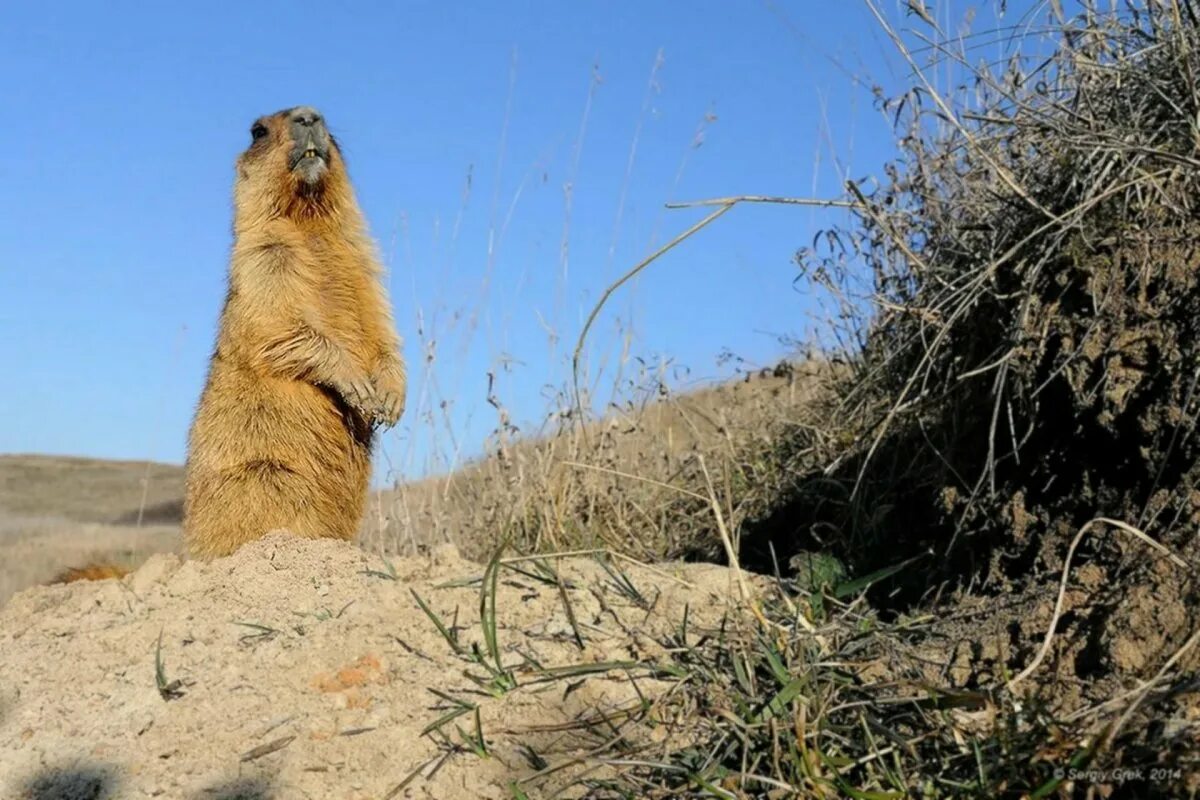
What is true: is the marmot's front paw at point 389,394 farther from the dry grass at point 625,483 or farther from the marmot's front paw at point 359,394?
the dry grass at point 625,483

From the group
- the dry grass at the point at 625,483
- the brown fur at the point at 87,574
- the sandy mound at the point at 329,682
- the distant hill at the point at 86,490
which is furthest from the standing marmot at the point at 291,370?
the distant hill at the point at 86,490

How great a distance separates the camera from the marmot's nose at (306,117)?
5.52 m

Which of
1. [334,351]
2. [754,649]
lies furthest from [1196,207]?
[334,351]

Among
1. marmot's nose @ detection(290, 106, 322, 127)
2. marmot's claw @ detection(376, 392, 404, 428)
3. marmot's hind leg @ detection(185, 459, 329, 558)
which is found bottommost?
marmot's hind leg @ detection(185, 459, 329, 558)

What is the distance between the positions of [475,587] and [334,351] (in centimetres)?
205

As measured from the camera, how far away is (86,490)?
46.4ft

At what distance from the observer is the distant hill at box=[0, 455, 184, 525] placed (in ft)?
41.1

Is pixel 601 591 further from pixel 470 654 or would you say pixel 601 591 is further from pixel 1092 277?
pixel 1092 277

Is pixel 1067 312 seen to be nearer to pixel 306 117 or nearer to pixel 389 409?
pixel 389 409

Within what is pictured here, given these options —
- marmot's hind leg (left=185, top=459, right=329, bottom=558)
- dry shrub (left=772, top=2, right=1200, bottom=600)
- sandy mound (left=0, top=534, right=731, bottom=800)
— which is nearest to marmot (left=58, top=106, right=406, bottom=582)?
marmot's hind leg (left=185, top=459, right=329, bottom=558)

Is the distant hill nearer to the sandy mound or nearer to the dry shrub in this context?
the sandy mound

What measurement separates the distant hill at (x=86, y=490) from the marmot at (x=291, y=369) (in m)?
6.67

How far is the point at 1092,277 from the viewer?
3.04 m

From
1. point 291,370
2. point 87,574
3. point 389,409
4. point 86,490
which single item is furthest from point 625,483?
point 86,490
